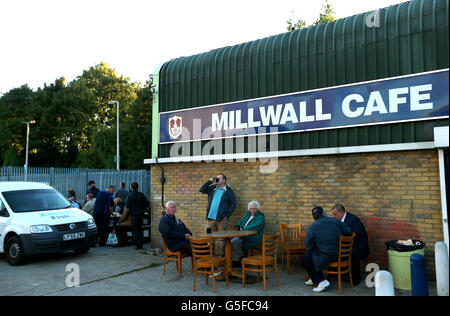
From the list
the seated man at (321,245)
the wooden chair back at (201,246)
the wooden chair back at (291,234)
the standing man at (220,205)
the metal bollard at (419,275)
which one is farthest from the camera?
the standing man at (220,205)

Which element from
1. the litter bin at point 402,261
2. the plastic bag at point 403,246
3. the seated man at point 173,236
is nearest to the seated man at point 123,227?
the seated man at point 173,236

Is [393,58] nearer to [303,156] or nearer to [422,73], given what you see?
[422,73]

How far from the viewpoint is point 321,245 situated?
6.43 m

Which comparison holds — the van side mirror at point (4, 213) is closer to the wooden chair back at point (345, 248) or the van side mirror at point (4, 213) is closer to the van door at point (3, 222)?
the van door at point (3, 222)

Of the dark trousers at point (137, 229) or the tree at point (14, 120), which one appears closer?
the dark trousers at point (137, 229)

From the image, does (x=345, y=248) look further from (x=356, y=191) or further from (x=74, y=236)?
(x=74, y=236)

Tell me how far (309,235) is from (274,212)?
2.29m

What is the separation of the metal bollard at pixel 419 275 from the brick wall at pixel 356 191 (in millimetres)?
1601

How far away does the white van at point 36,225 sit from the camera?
28.3 ft

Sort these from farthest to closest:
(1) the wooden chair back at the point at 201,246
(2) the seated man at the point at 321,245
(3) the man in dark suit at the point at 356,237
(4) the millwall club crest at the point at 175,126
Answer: (4) the millwall club crest at the point at 175,126 < (3) the man in dark suit at the point at 356,237 < (1) the wooden chair back at the point at 201,246 < (2) the seated man at the point at 321,245

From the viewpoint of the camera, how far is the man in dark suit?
22.5ft

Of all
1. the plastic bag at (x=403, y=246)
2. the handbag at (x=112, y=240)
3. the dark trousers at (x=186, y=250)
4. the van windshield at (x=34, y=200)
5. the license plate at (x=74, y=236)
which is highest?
the van windshield at (x=34, y=200)

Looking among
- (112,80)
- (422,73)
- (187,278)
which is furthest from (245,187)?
(112,80)

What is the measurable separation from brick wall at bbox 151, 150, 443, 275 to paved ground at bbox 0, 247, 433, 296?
1073 mm
